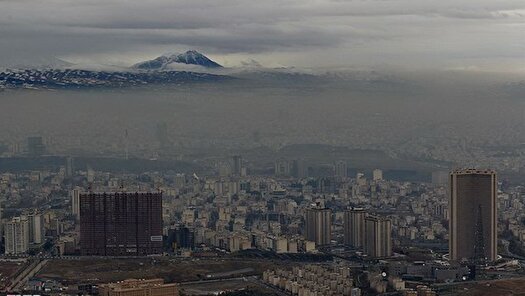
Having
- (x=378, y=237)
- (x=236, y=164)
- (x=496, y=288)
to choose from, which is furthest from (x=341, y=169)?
(x=496, y=288)

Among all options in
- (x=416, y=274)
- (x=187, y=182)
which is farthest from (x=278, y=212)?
(x=416, y=274)

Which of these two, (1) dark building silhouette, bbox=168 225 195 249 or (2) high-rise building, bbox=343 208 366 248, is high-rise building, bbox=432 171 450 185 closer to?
(2) high-rise building, bbox=343 208 366 248

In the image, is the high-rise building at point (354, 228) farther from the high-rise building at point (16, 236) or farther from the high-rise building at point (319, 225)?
the high-rise building at point (16, 236)

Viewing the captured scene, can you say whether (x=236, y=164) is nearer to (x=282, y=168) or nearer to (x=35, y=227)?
(x=282, y=168)

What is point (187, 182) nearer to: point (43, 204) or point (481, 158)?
point (43, 204)

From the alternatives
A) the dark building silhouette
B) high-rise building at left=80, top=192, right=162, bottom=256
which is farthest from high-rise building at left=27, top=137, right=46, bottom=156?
the dark building silhouette

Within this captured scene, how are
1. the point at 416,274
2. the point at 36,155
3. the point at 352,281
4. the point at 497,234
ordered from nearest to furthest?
the point at 352,281 < the point at 416,274 < the point at 497,234 < the point at 36,155
